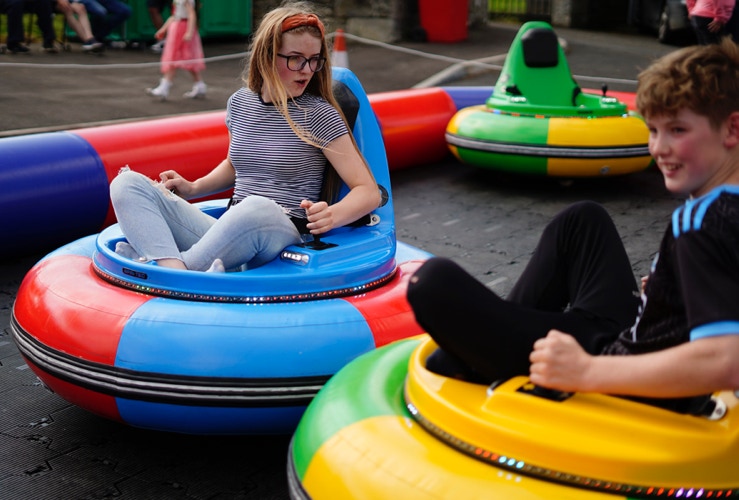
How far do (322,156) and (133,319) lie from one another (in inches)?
31.8

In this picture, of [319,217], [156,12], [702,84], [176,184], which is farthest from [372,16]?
[702,84]

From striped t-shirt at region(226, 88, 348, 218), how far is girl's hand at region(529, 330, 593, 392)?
1359 mm

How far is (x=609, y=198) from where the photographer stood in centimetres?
552

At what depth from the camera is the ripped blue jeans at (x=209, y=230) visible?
2.50 m

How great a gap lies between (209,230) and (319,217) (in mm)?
308

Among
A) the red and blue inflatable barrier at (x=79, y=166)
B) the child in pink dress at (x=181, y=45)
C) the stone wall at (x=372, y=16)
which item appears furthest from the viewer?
the stone wall at (x=372, y=16)

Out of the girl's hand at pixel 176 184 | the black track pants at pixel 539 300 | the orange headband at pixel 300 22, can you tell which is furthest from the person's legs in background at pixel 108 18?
the black track pants at pixel 539 300

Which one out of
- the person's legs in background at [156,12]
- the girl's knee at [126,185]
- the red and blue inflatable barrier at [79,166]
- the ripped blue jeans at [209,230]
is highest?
the person's legs in background at [156,12]

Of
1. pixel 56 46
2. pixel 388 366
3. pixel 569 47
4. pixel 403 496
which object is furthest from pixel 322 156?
pixel 569 47

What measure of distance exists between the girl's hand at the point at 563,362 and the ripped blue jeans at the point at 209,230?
1.18 meters

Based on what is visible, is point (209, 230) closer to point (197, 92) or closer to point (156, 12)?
point (197, 92)

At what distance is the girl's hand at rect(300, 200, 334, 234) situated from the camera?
2.56m

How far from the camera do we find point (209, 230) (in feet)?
8.29

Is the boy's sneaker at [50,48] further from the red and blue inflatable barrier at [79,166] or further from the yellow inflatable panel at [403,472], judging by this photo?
the yellow inflatable panel at [403,472]
